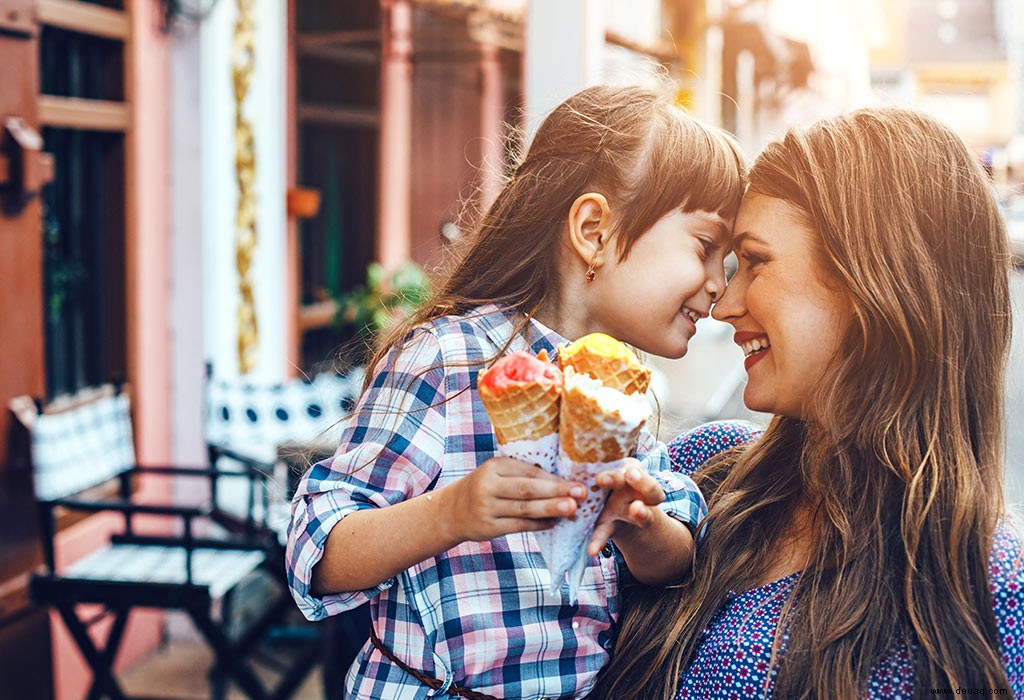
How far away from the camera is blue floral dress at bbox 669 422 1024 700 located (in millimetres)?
1537

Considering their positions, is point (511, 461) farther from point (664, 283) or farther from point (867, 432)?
point (867, 432)

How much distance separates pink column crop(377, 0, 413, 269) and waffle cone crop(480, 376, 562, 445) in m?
5.77

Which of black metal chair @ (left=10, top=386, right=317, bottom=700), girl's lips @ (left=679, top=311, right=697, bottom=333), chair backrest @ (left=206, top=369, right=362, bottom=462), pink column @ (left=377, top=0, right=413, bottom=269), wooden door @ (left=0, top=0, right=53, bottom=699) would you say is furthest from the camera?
pink column @ (left=377, top=0, right=413, bottom=269)

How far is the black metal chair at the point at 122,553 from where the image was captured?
3.50m

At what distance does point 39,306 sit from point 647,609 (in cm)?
256

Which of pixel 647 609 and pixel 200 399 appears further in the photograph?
pixel 200 399

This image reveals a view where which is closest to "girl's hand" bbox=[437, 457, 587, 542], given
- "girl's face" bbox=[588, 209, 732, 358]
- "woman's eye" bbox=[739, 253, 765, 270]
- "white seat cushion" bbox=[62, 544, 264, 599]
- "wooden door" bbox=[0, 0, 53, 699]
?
"girl's face" bbox=[588, 209, 732, 358]

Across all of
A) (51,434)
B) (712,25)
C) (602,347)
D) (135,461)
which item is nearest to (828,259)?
(602,347)

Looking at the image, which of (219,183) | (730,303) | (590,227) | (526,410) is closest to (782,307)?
(730,303)

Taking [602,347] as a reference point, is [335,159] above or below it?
above

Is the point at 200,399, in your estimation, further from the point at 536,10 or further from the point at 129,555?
the point at 536,10

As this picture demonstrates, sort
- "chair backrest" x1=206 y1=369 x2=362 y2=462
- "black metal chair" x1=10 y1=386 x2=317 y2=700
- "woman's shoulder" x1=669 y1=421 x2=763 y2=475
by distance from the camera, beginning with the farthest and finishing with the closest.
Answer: "chair backrest" x1=206 y1=369 x2=362 y2=462 < "black metal chair" x1=10 y1=386 x2=317 y2=700 < "woman's shoulder" x1=669 y1=421 x2=763 y2=475

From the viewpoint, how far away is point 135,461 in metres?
4.21

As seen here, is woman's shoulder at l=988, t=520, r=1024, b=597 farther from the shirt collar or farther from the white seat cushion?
the white seat cushion
